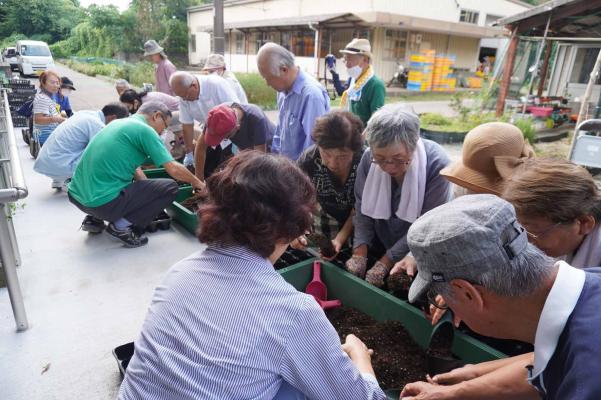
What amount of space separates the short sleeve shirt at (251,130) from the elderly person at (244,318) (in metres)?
2.29

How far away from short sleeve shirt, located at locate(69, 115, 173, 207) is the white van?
19371 millimetres

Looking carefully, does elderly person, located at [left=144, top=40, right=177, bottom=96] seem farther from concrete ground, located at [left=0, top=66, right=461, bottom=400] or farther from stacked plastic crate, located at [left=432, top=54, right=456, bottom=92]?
stacked plastic crate, located at [left=432, top=54, right=456, bottom=92]

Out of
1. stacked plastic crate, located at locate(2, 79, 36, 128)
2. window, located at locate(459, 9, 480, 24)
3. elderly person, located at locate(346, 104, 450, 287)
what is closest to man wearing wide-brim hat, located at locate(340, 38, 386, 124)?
elderly person, located at locate(346, 104, 450, 287)

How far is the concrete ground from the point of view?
1.88m

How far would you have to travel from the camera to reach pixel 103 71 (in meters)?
21.3

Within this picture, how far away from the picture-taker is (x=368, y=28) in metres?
16.2

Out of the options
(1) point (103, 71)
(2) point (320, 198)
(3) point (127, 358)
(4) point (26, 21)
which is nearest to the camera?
(3) point (127, 358)

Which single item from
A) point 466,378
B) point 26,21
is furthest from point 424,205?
point 26,21

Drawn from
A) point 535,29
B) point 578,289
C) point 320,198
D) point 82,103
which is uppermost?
point 535,29

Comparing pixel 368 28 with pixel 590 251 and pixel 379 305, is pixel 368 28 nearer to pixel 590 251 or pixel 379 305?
pixel 379 305

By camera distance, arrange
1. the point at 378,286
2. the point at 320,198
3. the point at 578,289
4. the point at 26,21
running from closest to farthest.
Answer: the point at 578,289 → the point at 378,286 → the point at 320,198 → the point at 26,21

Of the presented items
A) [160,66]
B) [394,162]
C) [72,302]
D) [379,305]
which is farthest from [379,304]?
[160,66]

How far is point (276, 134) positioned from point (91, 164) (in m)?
1.56

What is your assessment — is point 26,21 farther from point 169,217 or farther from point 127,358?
point 127,358
